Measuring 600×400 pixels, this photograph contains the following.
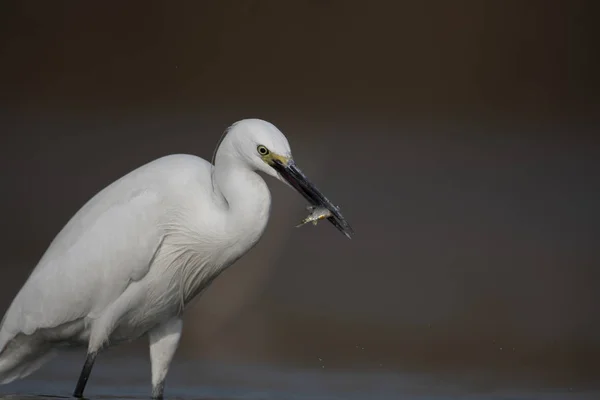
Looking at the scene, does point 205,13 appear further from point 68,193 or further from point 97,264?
point 97,264

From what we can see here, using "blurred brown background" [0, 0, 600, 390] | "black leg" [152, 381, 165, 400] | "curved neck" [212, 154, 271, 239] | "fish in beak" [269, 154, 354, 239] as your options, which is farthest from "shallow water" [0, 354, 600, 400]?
"fish in beak" [269, 154, 354, 239]

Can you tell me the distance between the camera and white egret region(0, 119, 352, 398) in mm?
7137

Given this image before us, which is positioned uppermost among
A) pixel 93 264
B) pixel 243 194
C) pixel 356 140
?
pixel 356 140

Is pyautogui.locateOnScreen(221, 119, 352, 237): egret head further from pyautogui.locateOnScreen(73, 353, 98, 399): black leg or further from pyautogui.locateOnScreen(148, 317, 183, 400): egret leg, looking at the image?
pyautogui.locateOnScreen(73, 353, 98, 399): black leg

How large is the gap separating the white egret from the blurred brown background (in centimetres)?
219

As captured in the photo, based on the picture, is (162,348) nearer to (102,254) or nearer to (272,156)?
(102,254)

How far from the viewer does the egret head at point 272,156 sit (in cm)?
669

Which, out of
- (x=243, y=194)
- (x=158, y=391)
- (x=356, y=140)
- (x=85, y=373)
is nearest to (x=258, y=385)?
(x=158, y=391)

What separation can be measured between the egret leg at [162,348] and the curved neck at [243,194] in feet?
2.41

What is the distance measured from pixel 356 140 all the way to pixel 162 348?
382 centimetres

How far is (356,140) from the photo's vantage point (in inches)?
431

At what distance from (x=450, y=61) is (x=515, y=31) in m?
0.50

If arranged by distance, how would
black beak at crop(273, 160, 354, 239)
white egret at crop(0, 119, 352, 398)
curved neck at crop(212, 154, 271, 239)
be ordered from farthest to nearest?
1. white egret at crop(0, 119, 352, 398)
2. curved neck at crop(212, 154, 271, 239)
3. black beak at crop(273, 160, 354, 239)

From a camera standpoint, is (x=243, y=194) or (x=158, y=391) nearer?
(x=243, y=194)
